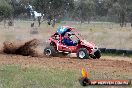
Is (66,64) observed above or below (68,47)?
below

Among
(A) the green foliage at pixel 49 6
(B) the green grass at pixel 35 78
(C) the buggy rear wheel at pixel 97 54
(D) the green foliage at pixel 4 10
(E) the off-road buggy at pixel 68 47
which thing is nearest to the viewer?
(B) the green grass at pixel 35 78

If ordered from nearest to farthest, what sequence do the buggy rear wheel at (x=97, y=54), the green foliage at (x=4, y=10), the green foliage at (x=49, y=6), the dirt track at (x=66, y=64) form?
the dirt track at (x=66, y=64) → the buggy rear wheel at (x=97, y=54) → the green foliage at (x=4, y=10) → the green foliage at (x=49, y=6)

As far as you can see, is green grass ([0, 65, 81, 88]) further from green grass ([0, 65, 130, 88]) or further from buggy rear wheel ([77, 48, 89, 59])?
buggy rear wheel ([77, 48, 89, 59])

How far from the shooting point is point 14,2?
6812 centimetres

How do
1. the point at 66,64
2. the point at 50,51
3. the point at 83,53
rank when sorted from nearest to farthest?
the point at 66,64, the point at 83,53, the point at 50,51

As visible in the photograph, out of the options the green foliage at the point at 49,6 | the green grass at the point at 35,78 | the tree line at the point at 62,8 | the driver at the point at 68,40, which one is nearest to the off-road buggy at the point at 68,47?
the driver at the point at 68,40

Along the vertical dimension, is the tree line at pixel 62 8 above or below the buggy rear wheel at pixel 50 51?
above

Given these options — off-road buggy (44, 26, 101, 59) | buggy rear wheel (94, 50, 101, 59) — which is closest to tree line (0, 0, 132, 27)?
off-road buggy (44, 26, 101, 59)

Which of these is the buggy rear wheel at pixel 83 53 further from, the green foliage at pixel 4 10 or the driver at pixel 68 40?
the green foliage at pixel 4 10

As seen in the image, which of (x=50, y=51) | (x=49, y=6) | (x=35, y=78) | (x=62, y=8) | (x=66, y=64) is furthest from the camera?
(x=62, y=8)

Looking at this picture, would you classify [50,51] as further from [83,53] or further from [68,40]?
[83,53]

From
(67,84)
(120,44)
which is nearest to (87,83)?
(67,84)

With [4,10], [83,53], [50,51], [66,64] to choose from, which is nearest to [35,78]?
[66,64]

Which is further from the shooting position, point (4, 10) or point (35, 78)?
point (4, 10)
